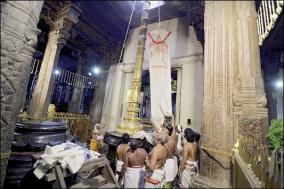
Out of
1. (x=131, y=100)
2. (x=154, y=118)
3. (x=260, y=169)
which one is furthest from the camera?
(x=131, y=100)

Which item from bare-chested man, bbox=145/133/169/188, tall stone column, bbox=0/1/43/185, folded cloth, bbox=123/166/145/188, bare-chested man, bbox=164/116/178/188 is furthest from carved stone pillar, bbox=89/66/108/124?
tall stone column, bbox=0/1/43/185

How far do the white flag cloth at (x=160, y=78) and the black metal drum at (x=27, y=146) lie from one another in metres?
3.00

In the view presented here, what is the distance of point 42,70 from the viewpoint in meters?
7.23

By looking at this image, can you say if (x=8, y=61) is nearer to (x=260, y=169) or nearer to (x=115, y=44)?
(x=260, y=169)

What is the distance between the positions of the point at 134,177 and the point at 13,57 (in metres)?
3.19

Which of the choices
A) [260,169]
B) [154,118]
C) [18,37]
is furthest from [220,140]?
[18,37]

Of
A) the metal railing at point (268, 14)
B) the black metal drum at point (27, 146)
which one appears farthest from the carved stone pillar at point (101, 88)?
the metal railing at point (268, 14)

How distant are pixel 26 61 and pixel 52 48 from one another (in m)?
5.09

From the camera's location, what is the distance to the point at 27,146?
3.87m

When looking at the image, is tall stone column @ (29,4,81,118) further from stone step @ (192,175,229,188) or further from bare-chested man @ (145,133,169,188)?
stone step @ (192,175,229,188)

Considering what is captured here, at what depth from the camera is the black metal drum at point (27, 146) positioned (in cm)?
358

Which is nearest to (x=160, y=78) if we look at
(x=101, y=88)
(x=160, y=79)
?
(x=160, y=79)

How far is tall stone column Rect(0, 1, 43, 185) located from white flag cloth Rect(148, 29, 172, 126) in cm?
408

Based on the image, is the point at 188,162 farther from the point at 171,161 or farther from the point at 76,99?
the point at 76,99
